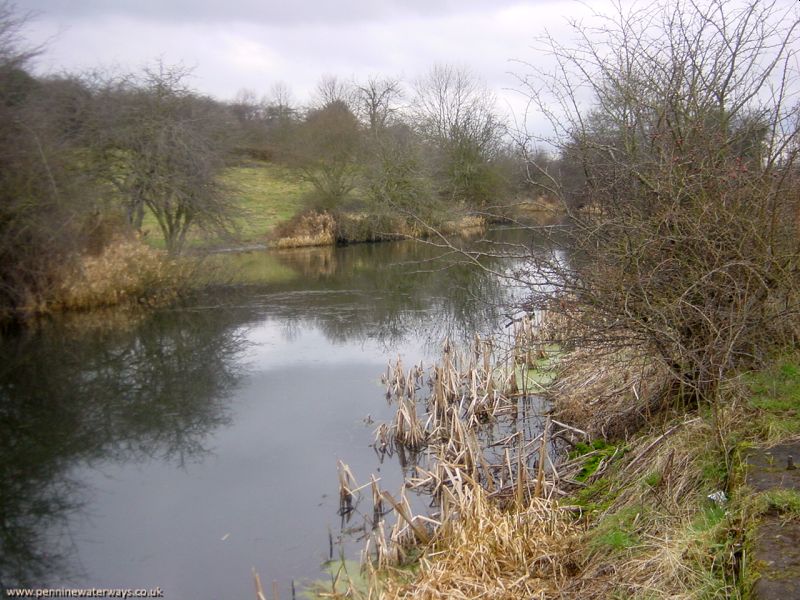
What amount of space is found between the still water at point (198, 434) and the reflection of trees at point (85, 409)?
1.0 inches

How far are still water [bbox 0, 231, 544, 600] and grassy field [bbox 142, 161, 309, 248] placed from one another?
8.26 meters

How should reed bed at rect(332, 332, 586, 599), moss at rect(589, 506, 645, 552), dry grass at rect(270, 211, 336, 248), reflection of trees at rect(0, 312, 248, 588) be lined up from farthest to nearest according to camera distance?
1. dry grass at rect(270, 211, 336, 248)
2. reflection of trees at rect(0, 312, 248, 588)
3. reed bed at rect(332, 332, 586, 599)
4. moss at rect(589, 506, 645, 552)

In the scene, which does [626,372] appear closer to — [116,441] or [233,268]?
[116,441]

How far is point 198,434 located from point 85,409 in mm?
2086

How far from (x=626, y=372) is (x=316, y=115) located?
2869 cm

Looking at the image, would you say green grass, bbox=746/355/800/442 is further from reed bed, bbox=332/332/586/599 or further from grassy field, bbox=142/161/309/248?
grassy field, bbox=142/161/309/248

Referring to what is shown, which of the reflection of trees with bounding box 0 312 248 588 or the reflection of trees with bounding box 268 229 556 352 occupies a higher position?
the reflection of trees with bounding box 268 229 556 352

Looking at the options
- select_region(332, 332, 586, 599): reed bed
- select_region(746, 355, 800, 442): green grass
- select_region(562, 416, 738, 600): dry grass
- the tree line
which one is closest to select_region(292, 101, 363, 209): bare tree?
the tree line

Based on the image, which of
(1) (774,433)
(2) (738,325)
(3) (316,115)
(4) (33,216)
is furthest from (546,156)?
(3) (316,115)

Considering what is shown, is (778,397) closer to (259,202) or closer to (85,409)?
(85,409)

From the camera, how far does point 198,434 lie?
8.92 m

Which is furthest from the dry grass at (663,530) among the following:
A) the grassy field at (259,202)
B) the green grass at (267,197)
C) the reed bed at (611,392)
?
the green grass at (267,197)

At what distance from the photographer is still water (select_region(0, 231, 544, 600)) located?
5.94 metres

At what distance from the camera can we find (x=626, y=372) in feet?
24.3
